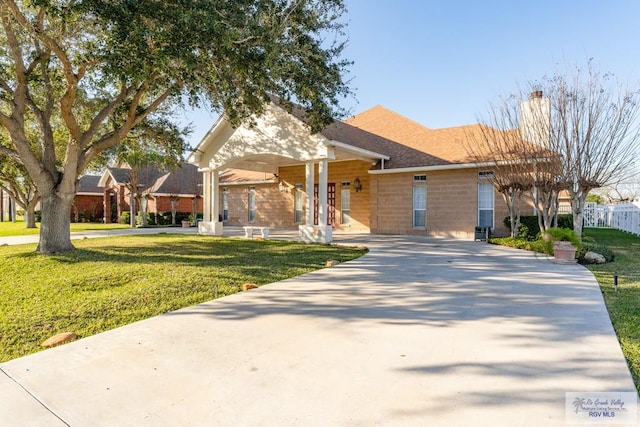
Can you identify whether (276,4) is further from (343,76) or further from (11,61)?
(11,61)

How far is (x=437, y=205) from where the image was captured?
1588 centimetres

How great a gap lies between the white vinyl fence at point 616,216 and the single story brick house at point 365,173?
26.9 feet

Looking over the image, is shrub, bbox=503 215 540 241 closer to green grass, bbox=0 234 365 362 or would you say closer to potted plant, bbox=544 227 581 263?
potted plant, bbox=544 227 581 263

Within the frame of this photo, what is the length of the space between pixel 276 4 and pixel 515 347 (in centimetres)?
839

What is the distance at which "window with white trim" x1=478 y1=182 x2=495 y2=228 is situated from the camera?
14812mm

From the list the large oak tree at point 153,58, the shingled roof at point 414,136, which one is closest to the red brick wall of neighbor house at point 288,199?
the shingled roof at point 414,136

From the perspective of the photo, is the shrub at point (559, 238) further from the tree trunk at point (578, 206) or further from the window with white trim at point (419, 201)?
the window with white trim at point (419, 201)

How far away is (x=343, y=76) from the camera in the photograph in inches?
409

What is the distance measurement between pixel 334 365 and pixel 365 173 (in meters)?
15.2

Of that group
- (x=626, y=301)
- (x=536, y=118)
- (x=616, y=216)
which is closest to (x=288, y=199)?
(x=536, y=118)

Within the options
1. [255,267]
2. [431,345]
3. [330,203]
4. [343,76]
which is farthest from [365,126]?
[431,345]

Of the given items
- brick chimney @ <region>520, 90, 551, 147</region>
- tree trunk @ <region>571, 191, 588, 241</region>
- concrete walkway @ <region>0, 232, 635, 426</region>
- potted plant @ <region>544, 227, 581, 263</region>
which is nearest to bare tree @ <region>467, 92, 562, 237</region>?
brick chimney @ <region>520, 90, 551, 147</region>

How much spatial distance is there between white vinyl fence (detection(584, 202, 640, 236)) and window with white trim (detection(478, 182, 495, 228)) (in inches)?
330

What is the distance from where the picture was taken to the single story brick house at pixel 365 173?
1395 centimetres
